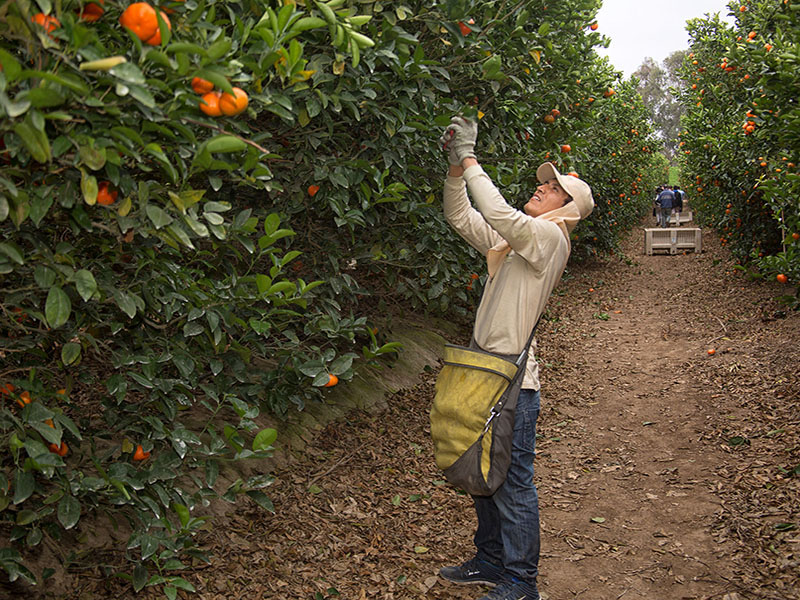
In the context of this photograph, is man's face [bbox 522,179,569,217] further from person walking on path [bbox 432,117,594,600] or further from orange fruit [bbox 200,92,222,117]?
orange fruit [bbox 200,92,222,117]

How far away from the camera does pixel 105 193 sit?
70.6 inches

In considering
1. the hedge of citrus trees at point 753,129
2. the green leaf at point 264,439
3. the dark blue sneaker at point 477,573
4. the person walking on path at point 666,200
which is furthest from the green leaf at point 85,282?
the person walking on path at point 666,200

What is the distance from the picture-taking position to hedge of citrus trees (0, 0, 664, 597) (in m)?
1.60

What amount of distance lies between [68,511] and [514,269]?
1.91 meters

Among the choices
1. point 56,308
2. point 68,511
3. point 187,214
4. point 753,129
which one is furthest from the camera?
point 753,129

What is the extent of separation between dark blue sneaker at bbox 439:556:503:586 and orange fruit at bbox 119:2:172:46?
265 cm

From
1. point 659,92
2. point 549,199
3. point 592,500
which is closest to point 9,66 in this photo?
point 549,199

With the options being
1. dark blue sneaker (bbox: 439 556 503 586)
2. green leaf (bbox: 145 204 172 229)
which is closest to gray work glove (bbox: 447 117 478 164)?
green leaf (bbox: 145 204 172 229)

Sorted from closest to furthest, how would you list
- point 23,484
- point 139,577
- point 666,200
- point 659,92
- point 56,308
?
1. point 56,308
2. point 23,484
3. point 139,577
4. point 666,200
5. point 659,92

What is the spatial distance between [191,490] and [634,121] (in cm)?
1562

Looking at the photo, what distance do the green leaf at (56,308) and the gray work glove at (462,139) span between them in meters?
1.67

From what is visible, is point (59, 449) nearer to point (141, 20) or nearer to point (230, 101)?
point (230, 101)

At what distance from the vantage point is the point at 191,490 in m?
3.35

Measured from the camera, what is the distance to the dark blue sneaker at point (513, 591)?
2891 mm
